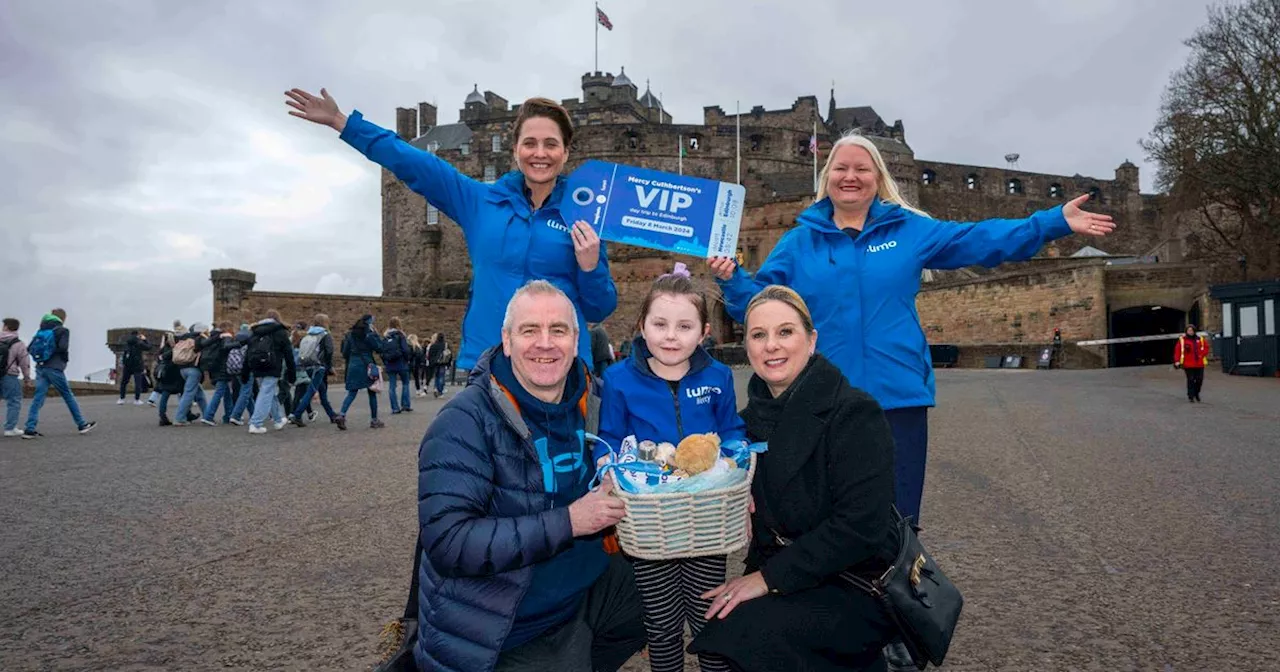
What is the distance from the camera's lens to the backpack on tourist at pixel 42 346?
963 centimetres

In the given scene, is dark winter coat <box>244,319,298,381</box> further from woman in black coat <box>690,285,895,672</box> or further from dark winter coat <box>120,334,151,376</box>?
woman in black coat <box>690,285,895,672</box>

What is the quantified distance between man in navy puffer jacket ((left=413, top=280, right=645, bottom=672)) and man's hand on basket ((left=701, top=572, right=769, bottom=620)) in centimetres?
32

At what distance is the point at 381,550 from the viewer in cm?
419

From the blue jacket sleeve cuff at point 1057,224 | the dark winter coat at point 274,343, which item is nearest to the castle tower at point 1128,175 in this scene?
the dark winter coat at point 274,343

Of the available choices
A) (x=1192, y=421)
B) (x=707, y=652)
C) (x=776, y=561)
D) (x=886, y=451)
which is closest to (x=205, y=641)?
(x=707, y=652)

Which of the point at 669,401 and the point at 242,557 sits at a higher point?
the point at 669,401

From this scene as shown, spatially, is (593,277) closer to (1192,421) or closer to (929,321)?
(1192,421)

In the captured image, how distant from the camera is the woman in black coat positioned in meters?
2.13

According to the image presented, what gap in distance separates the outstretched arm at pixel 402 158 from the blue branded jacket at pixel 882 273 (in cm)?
111

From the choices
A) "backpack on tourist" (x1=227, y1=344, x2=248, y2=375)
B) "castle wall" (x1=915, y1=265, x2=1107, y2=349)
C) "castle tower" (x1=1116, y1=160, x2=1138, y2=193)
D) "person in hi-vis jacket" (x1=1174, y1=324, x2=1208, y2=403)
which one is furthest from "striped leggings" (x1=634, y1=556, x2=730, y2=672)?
"castle tower" (x1=1116, y1=160, x2=1138, y2=193)

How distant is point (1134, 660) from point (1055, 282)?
93.9 feet

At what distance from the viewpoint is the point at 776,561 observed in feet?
7.14

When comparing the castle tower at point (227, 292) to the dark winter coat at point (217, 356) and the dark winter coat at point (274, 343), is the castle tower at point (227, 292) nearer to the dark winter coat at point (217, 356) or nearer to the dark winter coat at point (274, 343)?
the dark winter coat at point (217, 356)

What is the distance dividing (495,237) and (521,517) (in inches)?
42.5
